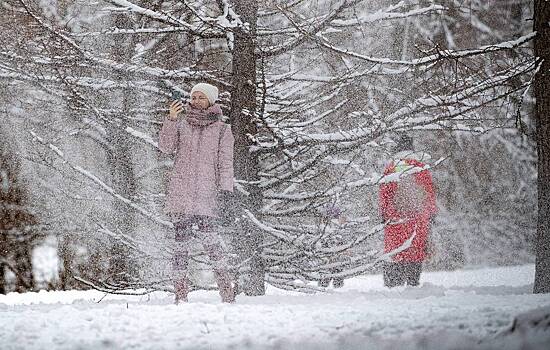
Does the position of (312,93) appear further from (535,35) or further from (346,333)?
(346,333)

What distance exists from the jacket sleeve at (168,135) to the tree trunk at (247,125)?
98 centimetres

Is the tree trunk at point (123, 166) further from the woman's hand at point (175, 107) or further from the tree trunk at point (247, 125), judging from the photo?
the woman's hand at point (175, 107)

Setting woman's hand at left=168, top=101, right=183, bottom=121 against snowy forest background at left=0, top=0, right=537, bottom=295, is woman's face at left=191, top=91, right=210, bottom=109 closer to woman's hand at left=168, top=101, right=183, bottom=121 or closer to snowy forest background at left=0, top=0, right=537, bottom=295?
woman's hand at left=168, top=101, right=183, bottom=121

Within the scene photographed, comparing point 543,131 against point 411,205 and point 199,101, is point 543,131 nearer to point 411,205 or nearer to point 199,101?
point 411,205

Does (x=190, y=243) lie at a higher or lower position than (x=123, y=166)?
lower

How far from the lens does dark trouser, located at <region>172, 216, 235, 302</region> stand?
18.0 feet

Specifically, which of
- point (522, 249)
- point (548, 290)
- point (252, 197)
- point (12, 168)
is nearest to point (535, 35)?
point (548, 290)

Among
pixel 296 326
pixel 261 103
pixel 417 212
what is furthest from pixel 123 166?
pixel 296 326

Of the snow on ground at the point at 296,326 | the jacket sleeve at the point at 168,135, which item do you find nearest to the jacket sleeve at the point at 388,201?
the jacket sleeve at the point at 168,135

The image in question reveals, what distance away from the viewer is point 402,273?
7570 mm

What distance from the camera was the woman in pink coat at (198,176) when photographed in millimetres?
5512

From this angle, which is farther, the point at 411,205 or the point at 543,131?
the point at 411,205

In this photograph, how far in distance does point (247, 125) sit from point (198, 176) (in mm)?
1154

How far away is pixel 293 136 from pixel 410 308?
2.61 metres
